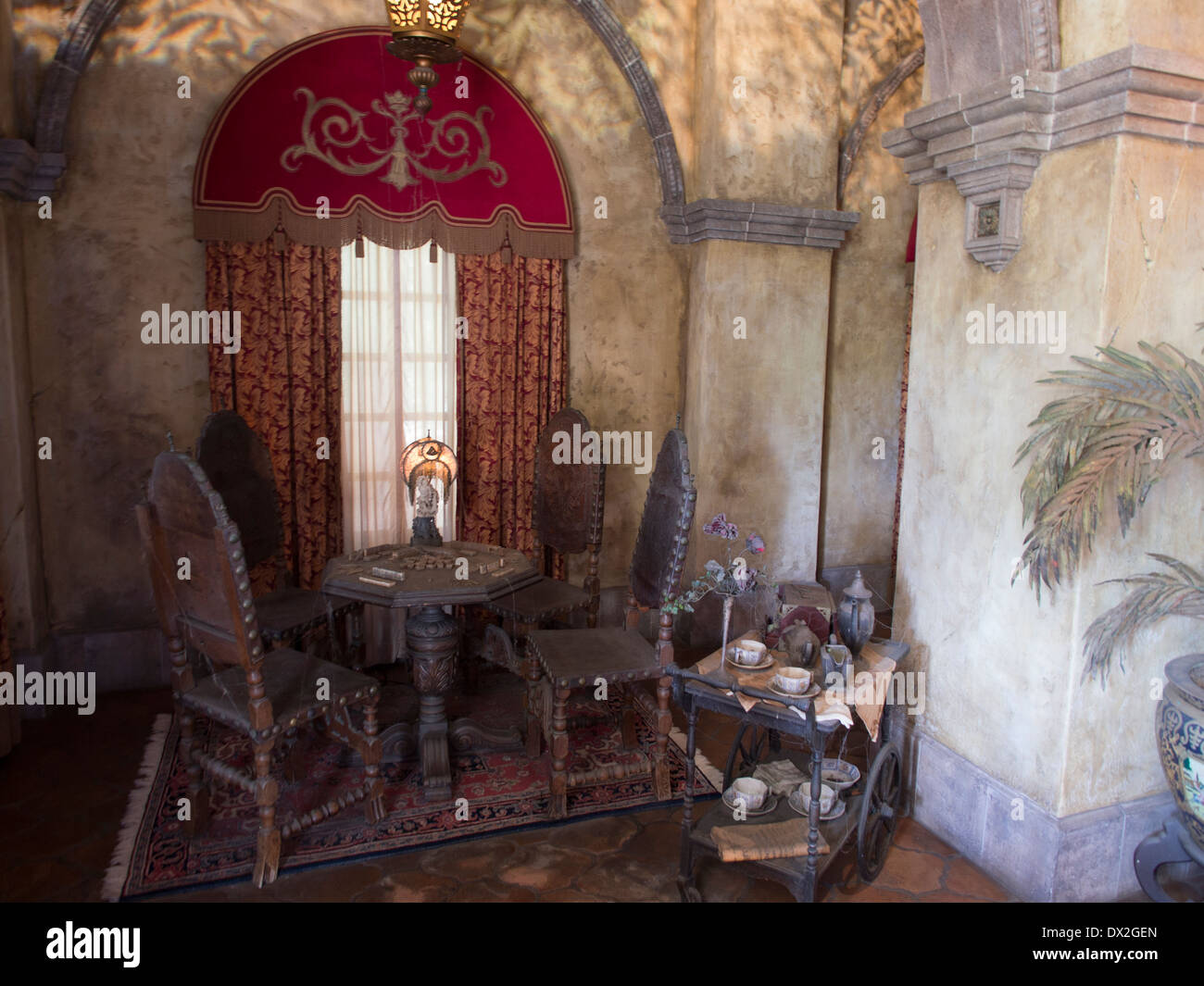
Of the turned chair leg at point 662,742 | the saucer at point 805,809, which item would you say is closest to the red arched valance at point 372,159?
the turned chair leg at point 662,742

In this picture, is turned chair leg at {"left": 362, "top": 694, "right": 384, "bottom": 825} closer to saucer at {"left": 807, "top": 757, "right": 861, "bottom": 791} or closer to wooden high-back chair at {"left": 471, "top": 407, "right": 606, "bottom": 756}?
wooden high-back chair at {"left": 471, "top": 407, "right": 606, "bottom": 756}

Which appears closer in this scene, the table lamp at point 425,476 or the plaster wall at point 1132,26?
the plaster wall at point 1132,26

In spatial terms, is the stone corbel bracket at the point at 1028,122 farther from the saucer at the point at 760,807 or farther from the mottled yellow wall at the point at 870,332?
the mottled yellow wall at the point at 870,332

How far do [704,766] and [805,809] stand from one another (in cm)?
95

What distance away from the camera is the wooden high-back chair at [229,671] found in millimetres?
2857

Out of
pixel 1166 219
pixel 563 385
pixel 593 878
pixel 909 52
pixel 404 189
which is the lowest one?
pixel 593 878

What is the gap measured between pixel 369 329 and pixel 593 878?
133 inches

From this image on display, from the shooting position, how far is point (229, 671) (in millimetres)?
3428

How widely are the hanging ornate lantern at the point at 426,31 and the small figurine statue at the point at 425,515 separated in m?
2.04

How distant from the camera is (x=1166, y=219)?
2729 mm

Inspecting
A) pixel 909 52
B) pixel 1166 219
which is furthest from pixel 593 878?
pixel 909 52

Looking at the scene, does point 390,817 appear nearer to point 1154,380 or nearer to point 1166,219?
point 1154,380

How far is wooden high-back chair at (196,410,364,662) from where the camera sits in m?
4.22

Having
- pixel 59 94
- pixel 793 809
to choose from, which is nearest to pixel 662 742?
pixel 793 809
